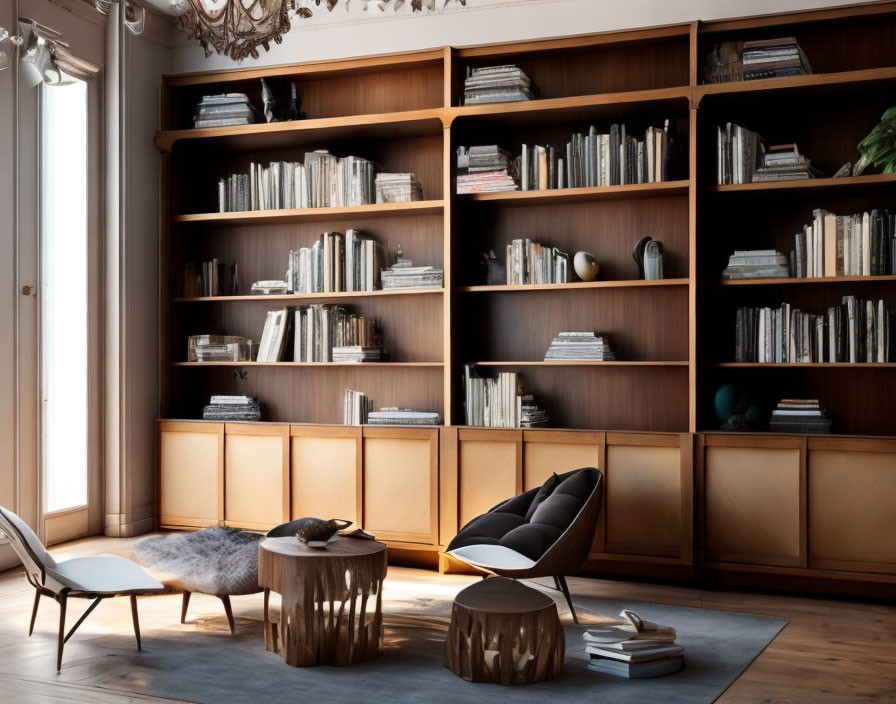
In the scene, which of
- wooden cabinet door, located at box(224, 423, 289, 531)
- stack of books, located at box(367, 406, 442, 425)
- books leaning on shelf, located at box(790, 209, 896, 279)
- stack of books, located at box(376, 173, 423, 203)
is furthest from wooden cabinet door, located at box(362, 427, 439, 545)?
books leaning on shelf, located at box(790, 209, 896, 279)

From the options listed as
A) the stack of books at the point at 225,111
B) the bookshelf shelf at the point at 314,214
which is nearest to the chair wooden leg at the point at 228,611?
the bookshelf shelf at the point at 314,214

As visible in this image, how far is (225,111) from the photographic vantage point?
20.5 ft

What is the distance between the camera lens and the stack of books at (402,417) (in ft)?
19.2

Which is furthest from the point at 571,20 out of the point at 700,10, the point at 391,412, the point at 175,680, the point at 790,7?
the point at 175,680

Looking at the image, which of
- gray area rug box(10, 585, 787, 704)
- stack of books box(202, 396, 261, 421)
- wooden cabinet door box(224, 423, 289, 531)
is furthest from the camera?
stack of books box(202, 396, 261, 421)

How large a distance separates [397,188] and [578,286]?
4.18 ft

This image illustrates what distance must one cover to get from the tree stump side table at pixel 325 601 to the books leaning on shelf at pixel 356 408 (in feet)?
7.17

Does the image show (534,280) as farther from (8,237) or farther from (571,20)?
(8,237)

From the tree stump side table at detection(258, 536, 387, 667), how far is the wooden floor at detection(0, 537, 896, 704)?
61 centimetres

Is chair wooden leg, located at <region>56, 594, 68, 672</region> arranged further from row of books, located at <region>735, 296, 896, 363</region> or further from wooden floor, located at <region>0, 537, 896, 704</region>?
row of books, located at <region>735, 296, 896, 363</region>

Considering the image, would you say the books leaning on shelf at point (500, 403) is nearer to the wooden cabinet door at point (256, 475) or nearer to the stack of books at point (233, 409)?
the wooden cabinet door at point (256, 475)

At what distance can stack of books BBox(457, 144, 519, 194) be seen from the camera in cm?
570

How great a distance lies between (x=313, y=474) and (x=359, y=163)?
191cm

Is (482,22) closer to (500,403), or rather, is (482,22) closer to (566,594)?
(500,403)
